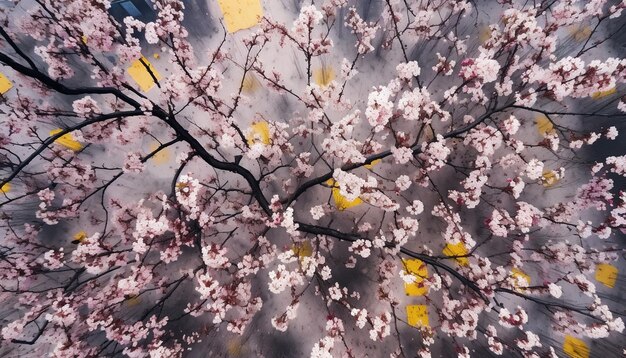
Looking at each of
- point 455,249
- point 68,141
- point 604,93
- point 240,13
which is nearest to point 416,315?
point 455,249

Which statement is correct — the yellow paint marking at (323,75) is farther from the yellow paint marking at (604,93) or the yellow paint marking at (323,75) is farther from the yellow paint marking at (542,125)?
the yellow paint marking at (604,93)

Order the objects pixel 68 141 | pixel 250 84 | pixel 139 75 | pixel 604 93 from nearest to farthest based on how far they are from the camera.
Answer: pixel 68 141 → pixel 604 93 → pixel 139 75 → pixel 250 84

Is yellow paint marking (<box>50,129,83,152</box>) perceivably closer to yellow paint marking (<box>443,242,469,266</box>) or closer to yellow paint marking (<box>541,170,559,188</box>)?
yellow paint marking (<box>443,242,469,266</box>)

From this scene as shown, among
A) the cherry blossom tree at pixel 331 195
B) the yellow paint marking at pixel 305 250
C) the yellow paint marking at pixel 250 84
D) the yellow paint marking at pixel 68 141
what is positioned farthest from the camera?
the yellow paint marking at pixel 250 84

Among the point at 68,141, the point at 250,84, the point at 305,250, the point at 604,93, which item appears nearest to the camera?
the point at 68,141

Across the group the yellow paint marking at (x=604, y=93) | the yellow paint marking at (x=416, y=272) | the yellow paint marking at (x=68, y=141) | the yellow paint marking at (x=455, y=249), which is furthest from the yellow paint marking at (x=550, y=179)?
the yellow paint marking at (x=68, y=141)

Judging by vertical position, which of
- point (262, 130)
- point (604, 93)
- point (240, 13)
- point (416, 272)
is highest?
point (240, 13)

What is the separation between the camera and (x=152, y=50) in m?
9.47

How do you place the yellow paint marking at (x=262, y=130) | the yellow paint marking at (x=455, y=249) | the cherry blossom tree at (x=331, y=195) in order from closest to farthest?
the cherry blossom tree at (x=331, y=195) < the yellow paint marking at (x=455, y=249) < the yellow paint marking at (x=262, y=130)

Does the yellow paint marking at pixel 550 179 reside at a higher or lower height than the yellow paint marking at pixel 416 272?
higher

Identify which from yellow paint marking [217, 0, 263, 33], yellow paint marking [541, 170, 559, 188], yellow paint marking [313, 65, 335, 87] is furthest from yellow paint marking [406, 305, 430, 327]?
yellow paint marking [217, 0, 263, 33]

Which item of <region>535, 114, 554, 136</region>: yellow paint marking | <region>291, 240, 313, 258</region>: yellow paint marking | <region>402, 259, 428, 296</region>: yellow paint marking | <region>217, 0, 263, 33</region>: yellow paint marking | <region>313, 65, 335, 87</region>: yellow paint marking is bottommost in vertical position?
<region>402, 259, 428, 296</region>: yellow paint marking

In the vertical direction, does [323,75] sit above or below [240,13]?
below

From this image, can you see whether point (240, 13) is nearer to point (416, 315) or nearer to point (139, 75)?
point (139, 75)
